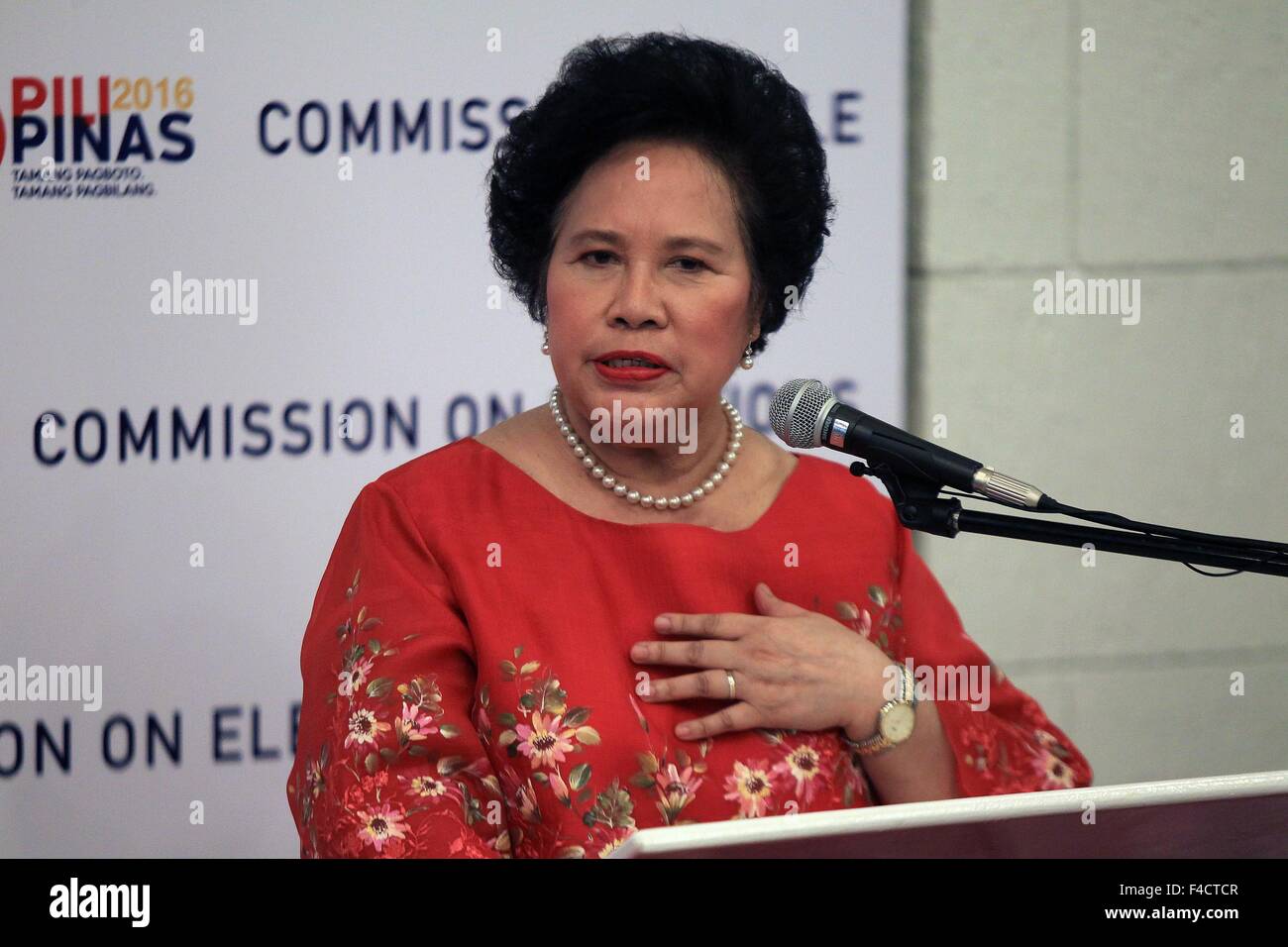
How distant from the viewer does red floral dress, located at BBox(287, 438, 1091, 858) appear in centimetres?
173

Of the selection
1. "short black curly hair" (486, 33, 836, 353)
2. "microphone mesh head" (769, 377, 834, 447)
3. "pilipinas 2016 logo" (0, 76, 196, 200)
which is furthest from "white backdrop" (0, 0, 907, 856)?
"microphone mesh head" (769, 377, 834, 447)

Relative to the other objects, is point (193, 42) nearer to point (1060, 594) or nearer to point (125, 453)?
point (125, 453)

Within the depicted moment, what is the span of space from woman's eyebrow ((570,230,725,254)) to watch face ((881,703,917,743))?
683 millimetres

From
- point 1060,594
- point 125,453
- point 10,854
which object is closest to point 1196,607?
point 1060,594

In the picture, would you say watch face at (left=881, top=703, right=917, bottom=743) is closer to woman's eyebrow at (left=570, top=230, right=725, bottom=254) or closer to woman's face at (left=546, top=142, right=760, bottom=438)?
woman's face at (left=546, top=142, right=760, bottom=438)

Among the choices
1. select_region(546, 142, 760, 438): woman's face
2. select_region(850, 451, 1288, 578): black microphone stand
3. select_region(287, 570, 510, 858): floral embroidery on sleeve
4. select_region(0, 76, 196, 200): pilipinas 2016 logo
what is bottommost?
select_region(287, 570, 510, 858): floral embroidery on sleeve

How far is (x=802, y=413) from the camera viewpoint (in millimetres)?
1510

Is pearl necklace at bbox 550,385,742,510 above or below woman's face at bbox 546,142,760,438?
below

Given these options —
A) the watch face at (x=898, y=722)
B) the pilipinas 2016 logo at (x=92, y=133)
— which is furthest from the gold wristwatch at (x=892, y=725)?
the pilipinas 2016 logo at (x=92, y=133)

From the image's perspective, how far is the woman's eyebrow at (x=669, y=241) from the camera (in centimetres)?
190

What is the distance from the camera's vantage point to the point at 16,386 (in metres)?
2.74

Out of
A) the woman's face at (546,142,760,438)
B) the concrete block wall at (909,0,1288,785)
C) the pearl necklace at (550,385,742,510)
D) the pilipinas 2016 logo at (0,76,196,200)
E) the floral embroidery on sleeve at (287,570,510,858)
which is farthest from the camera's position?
the concrete block wall at (909,0,1288,785)

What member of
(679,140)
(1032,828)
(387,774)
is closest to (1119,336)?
(679,140)

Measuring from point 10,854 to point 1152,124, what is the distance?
9.78ft
